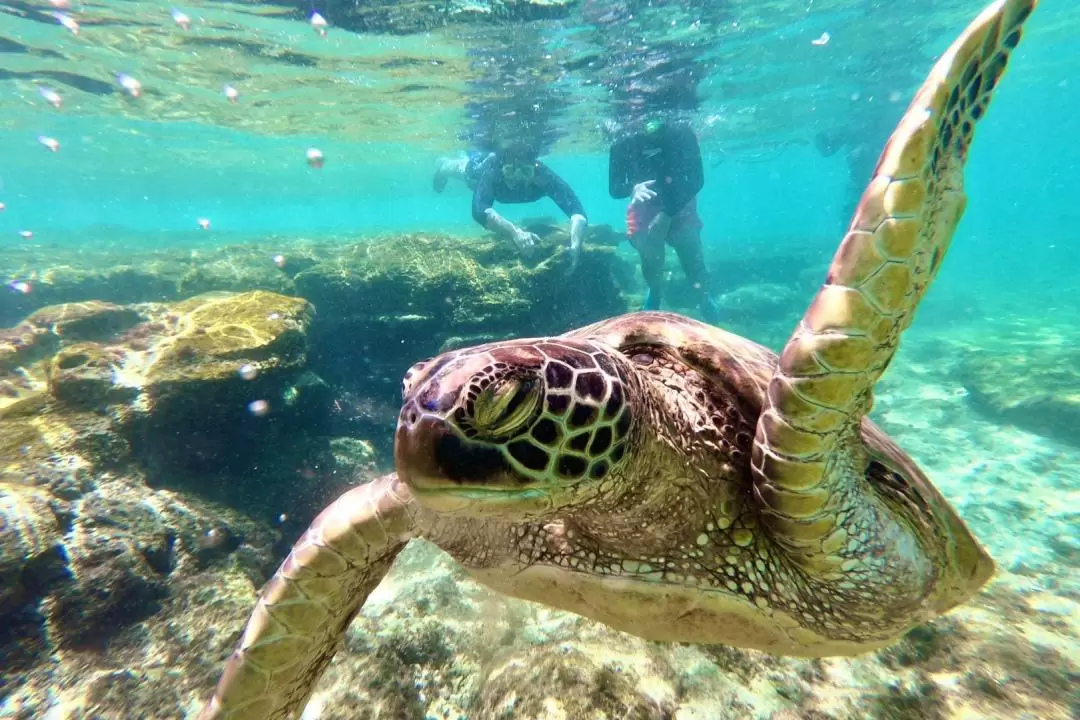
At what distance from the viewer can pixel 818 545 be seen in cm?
154

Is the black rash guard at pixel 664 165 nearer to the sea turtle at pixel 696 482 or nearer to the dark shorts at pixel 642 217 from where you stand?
the dark shorts at pixel 642 217

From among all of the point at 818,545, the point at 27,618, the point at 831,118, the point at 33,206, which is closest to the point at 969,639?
the point at 818,545

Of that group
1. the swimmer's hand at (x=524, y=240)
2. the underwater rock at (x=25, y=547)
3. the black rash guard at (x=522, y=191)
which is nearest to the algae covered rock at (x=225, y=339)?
the underwater rock at (x=25, y=547)

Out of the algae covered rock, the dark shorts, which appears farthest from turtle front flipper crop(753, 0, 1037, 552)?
the dark shorts

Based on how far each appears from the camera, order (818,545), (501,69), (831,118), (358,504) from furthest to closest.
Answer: (831,118) → (501,69) → (358,504) → (818,545)

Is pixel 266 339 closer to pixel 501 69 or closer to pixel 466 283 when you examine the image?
pixel 466 283

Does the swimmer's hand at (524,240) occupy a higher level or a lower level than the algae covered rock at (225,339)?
higher

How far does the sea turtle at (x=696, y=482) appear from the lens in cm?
116

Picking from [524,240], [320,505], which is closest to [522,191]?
[524,240]

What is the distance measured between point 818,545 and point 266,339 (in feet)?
16.5

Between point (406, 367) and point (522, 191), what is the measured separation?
21.1 ft

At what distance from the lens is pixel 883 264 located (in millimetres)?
1255

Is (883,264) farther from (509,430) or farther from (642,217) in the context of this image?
(642,217)

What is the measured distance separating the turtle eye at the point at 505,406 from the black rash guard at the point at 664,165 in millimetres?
11193
